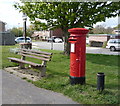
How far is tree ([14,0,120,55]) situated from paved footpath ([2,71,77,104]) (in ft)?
19.6

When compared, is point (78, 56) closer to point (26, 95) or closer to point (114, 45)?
point (26, 95)

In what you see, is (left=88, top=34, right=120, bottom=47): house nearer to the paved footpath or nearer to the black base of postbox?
the black base of postbox

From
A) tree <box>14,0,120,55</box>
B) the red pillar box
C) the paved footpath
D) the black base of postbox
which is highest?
tree <box>14,0,120,55</box>

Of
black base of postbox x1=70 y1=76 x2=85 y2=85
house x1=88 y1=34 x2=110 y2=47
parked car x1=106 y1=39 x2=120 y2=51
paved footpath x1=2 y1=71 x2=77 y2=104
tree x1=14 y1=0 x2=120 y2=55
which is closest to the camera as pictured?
paved footpath x1=2 y1=71 x2=77 y2=104

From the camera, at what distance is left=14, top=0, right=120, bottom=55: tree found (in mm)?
10867

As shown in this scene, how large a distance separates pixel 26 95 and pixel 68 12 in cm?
723

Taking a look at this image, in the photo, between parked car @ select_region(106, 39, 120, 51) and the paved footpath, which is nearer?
the paved footpath

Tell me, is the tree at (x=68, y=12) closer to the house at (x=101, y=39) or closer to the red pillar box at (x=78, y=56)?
the red pillar box at (x=78, y=56)

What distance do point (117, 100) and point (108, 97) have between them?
0.22 metres

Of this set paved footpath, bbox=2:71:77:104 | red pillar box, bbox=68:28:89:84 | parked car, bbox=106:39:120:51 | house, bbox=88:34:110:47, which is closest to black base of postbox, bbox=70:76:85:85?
red pillar box, bbox=68:28:89:84

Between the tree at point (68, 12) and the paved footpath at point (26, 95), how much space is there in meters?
5.99

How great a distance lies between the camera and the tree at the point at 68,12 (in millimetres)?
10867

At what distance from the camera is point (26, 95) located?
478 cm

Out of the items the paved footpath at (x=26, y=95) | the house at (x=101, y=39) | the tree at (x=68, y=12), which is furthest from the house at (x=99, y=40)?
the paved footpath at (x=26, y=95)
